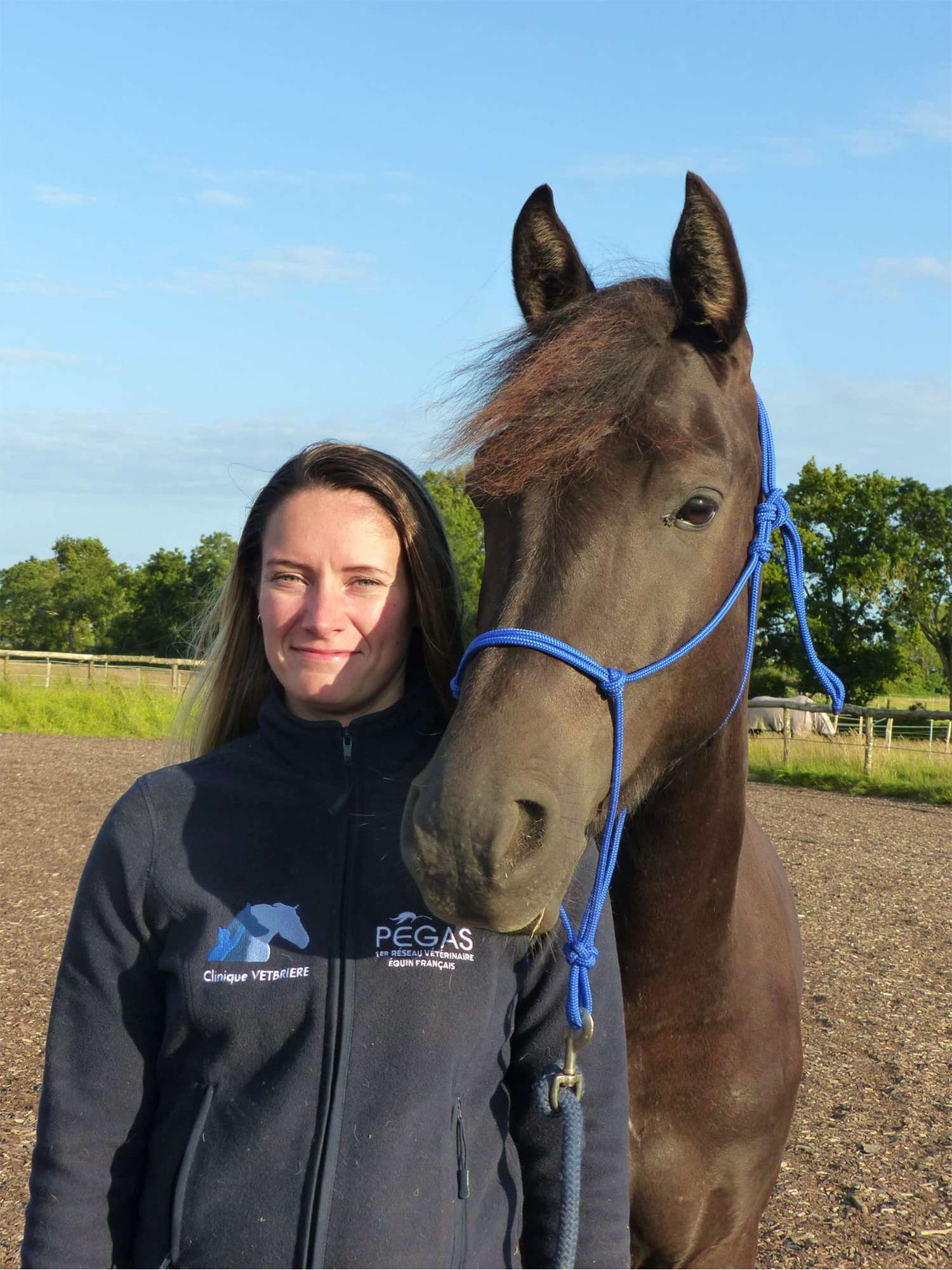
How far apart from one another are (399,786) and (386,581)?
1.18 feet

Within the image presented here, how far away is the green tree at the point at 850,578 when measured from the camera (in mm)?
25578

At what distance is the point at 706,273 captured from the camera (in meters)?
2.00

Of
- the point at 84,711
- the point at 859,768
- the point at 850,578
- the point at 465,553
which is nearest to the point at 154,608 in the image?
the point at 84,711

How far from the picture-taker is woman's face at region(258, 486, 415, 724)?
1.83 m

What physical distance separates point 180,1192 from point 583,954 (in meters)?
0.68

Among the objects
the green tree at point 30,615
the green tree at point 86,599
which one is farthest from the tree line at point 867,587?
the green tree at point 30,615

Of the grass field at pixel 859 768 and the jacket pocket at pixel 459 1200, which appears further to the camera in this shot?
the grass field at pixel 859 768

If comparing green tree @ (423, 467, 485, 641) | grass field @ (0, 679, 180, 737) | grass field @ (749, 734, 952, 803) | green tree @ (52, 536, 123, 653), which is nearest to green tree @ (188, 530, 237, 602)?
green tree @ (52, 536, 123, 653)

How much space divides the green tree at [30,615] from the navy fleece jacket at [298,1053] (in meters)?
60.6

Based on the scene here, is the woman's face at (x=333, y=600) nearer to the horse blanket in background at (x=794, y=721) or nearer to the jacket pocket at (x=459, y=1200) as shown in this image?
the jacket pocket at (x=459, y=1200)

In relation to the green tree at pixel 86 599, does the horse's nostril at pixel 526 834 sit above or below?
below

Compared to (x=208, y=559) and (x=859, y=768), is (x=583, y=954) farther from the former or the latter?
(x=208, y=559)

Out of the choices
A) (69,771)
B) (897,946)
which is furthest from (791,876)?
(69,771)

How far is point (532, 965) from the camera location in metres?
1.79
